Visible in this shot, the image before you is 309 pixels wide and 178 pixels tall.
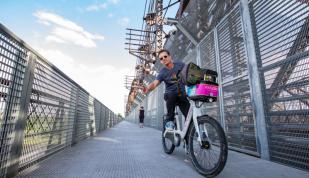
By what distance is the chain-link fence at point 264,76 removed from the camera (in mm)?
2121

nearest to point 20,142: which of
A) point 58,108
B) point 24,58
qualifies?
point 24,58

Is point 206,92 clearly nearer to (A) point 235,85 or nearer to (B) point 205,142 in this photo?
(B) point 205,142

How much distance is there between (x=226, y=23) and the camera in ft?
12.2

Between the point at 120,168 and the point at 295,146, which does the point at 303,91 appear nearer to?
the point at 295,146

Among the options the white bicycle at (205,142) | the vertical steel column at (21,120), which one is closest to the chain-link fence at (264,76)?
the white bicycle at (205,142)

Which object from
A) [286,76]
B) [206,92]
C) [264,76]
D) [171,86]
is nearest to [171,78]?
[171,86]

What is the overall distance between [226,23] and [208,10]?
702mm

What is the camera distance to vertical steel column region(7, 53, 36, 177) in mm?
1780

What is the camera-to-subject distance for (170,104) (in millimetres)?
3008

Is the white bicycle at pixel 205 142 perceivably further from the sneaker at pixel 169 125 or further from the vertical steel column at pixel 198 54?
the vertical steel column at pixel 198 54

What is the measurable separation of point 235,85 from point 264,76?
0.75 meters

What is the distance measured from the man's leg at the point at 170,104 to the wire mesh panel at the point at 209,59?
4.48 ft

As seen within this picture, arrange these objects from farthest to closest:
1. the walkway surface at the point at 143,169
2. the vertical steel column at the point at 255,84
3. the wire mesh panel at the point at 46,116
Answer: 1. the vertical steel column at the point at 255,84
2. the wire mesh panel at the point at 46,116
3. the walkway surface at the point at 143,169

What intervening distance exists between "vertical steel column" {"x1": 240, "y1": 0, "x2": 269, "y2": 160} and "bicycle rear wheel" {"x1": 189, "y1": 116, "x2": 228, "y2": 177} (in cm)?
96
